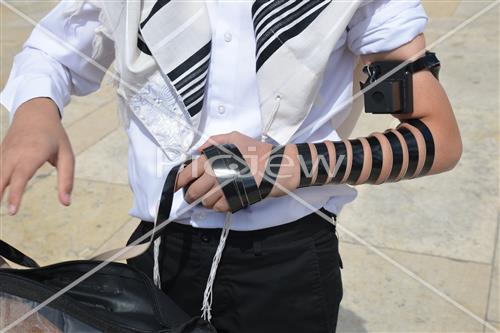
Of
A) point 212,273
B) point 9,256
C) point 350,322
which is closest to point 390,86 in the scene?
point 212,273

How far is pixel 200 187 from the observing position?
1.25m

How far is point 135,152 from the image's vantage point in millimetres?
1494

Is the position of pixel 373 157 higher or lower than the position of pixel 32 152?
lower

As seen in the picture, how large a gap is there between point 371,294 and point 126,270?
6.04 ft

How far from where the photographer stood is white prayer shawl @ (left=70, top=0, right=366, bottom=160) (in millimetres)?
1287

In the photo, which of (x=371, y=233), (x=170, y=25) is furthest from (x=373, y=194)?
(x=170, y=25)

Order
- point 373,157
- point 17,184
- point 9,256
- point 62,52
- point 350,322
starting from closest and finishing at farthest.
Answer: point 17,184 < point 373,157 < point 9,256 < point 62,52 < point 350,322

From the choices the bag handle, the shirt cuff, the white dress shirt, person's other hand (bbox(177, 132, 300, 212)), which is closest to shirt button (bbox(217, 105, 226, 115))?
the white dress shirt

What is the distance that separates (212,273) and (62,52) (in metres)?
0.60

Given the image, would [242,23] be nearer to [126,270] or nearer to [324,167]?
[324,167]

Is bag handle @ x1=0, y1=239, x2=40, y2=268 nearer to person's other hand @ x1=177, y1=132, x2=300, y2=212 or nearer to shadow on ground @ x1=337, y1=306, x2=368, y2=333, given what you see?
person's other hand @ x1=177, y1=132, x2=300, y2=212

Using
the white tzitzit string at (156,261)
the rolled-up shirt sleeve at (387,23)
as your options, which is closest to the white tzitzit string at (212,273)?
the white tzitzit string at (156,261)

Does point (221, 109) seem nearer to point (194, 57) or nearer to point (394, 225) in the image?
point (194, 57)

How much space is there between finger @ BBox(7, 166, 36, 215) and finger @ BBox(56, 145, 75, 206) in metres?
0.05
